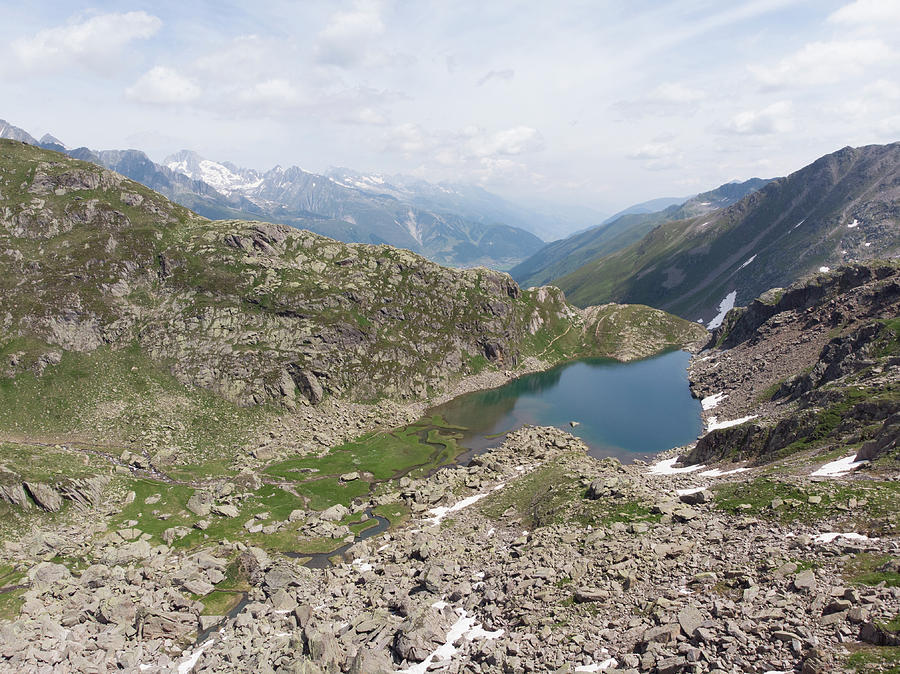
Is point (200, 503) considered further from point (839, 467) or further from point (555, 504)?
point (839, 467)

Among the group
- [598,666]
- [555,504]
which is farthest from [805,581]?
[555,504]

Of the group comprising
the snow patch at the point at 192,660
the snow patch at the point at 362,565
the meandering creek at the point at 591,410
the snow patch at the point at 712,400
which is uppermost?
the snow patch at the point at 712,400

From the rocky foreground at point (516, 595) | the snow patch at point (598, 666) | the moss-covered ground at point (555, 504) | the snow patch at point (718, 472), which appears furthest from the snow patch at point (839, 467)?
the snow patch at point (598, 666)

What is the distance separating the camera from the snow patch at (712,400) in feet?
381

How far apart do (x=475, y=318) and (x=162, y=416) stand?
96500mm

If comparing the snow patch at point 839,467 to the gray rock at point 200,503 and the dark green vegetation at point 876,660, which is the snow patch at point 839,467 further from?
the gray rock at point 200,503

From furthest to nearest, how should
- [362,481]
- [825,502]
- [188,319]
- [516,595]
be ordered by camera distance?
[188,319]
[362,481]
[516,595]
[825,502]

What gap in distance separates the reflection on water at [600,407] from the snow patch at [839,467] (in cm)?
4573

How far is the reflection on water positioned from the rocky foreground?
36.7 metres

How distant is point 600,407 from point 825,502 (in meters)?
88.4

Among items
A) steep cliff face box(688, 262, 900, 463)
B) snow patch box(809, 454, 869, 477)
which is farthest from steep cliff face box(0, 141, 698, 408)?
snow patch box(809, 454, 869, 477)

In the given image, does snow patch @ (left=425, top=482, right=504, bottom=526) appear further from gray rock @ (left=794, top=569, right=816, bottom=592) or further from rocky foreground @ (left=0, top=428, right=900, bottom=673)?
gray rock @ (left=794, top=569, right=816, bottom=592)

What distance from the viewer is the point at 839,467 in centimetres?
4531

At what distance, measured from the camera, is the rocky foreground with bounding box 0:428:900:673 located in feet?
A: 83.8
